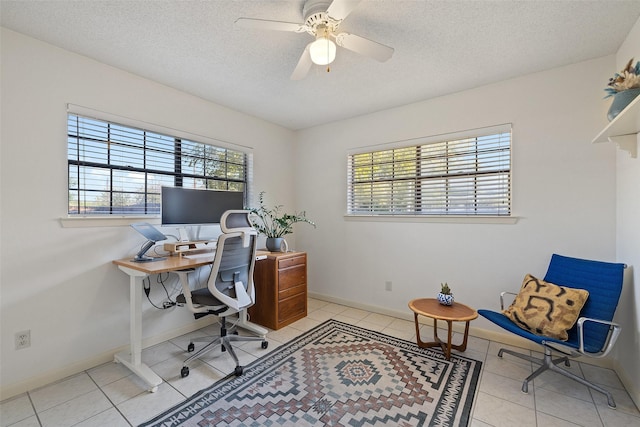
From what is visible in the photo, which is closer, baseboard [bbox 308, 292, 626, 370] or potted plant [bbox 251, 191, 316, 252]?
baseboard [bbox 308, 292, 626, 370]

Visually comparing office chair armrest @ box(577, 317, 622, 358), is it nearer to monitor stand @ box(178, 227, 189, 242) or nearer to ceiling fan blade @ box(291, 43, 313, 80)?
ceiling fan blade @ box(291, 43, 313, 80)

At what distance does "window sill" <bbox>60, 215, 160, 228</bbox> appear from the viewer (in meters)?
2.16

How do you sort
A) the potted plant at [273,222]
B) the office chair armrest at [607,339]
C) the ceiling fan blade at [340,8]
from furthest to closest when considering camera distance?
the potted plant at [273,222]
the office chair armrest at [607,339]
the ceiling fan blade at [340,8]

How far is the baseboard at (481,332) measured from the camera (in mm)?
2247

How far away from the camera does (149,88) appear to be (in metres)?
2.63

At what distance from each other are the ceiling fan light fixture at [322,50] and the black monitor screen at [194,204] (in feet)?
5.62

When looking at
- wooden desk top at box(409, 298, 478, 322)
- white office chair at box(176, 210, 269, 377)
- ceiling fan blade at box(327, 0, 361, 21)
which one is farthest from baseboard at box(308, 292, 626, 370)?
ceiling fan blade at box(327, 0, 361, 21)

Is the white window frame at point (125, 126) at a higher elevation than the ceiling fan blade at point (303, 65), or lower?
lower

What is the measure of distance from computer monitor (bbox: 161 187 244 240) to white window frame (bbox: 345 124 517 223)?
5.29 feet

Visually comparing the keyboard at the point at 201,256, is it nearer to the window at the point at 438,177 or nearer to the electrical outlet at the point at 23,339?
the electrical outlet at the point at 23,339

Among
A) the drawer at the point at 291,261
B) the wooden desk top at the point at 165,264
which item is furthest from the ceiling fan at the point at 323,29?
the drawer at the point at 291,261

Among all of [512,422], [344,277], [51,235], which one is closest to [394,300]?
[344,277]

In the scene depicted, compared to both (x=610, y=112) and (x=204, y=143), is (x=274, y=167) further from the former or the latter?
(x=610, y=112)

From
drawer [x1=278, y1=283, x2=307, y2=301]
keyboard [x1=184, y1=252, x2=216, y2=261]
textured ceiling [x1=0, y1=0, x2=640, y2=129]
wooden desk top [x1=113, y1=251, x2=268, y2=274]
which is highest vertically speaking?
textured ceiling [x1=0, y1=0, x2=640, y2=129]
